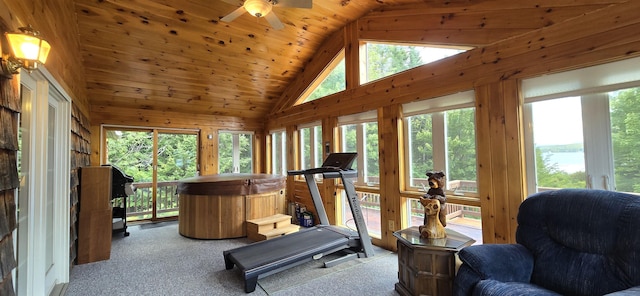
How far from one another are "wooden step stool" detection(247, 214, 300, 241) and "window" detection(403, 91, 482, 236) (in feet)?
6.16

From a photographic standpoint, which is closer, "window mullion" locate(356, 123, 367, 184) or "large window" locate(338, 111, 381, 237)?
"large window" locate(338, 111, 381, 237)

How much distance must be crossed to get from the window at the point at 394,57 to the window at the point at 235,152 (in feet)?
12.3

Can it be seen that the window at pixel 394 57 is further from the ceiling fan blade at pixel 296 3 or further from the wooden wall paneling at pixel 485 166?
the ceiling fan blade at pixel 296 3

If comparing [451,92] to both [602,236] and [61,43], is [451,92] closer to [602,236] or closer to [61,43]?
[602,236]

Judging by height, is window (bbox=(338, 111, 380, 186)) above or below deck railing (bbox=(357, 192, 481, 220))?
above

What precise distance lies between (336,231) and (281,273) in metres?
0.93

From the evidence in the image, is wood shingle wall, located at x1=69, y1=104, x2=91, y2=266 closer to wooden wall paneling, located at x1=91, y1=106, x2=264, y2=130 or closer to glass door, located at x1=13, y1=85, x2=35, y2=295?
glass door, located at x1=13, y1=85, x2=35, y2=295

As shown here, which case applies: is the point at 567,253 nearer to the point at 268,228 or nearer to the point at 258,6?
the point at 258,6

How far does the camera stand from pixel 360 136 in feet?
14.1

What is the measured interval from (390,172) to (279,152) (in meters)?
3.43

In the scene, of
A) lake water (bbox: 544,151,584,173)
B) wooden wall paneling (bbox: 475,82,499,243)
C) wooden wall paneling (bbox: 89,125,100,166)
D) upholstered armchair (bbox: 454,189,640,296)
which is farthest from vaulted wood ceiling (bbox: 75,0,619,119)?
upholstered armchair (bbox: 454,189,640,296)

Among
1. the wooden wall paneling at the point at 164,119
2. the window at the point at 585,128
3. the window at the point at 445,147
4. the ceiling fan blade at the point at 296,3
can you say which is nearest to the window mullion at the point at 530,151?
the window at the point at 585,128

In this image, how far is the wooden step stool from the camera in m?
3.99

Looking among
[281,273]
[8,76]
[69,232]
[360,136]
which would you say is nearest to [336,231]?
[281,273]
